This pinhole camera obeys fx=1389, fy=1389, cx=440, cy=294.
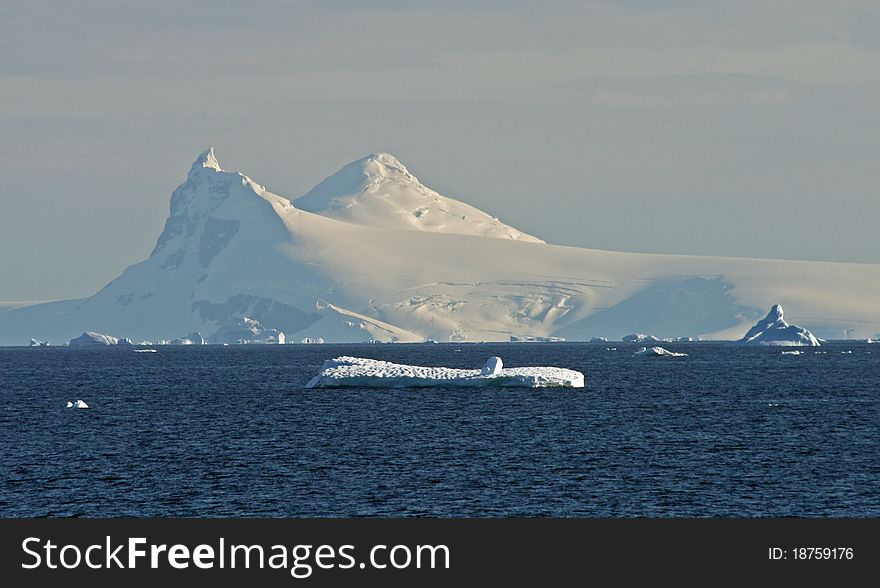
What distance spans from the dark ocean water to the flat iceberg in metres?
1.14

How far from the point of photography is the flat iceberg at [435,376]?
10356 centimetres

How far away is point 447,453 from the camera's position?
60375 millimetres

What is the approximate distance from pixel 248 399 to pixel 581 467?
5045cm

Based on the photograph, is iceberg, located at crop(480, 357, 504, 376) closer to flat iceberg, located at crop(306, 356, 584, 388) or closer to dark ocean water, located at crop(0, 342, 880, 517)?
flat iceberg, located at crop(306, 356, 584, 388)

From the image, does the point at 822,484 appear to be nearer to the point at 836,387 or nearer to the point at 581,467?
the point at 581,467

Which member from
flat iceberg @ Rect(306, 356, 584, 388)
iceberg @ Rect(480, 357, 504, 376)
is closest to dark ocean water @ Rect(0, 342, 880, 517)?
flat iceberg @ Rect(306, 356, 584, 388)

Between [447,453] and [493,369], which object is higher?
[493,369]

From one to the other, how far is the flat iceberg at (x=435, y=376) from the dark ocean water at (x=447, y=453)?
1140 millimetres

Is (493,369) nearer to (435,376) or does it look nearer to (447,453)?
(435,376)

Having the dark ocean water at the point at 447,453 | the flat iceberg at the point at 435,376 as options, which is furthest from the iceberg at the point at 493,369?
the dark ocean water at the point at 447,453

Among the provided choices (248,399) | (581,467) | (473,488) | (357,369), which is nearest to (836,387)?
(357,369)

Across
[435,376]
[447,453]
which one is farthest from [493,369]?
[447,453]

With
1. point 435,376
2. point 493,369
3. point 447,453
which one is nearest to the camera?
point 447,453

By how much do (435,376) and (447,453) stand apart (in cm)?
4339
